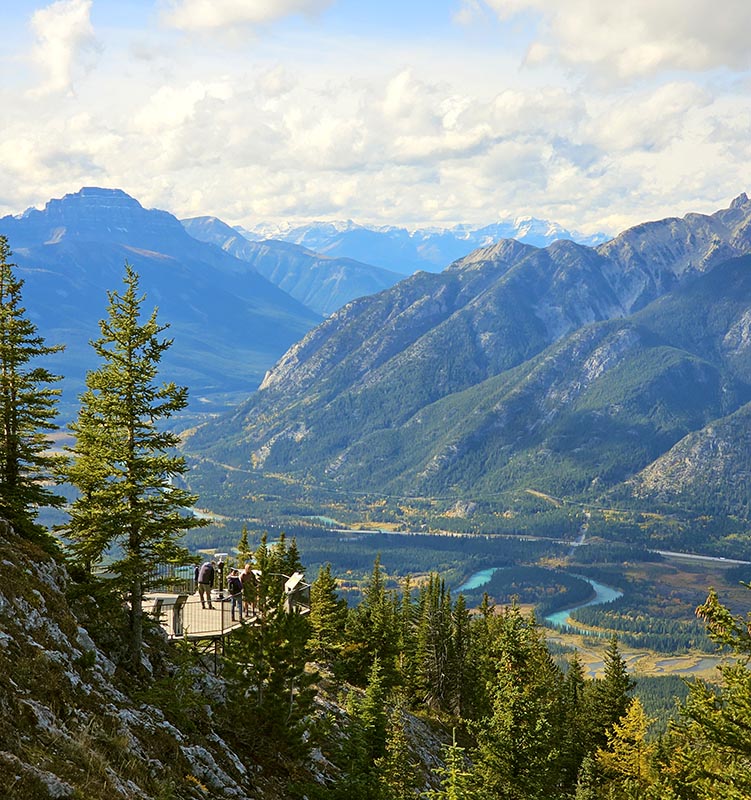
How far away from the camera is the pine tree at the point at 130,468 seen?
34.8m

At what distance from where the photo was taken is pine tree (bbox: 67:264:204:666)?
3481 centimetres

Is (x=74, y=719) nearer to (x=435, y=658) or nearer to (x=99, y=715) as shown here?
(x=99, y=715)

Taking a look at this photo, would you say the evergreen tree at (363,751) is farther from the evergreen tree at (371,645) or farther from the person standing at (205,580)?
the evergreen tree at (371,645)

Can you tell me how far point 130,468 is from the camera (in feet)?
115

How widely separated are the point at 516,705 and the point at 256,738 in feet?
45.7

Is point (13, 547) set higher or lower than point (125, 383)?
lower

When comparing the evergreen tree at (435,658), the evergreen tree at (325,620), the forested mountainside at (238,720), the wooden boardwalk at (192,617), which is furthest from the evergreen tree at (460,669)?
the wooden boardwalk at (192,617)

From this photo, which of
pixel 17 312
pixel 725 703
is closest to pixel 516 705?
pixel 725 703

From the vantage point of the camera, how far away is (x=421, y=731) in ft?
238

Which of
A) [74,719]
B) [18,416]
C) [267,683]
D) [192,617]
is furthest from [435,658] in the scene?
[74,719]

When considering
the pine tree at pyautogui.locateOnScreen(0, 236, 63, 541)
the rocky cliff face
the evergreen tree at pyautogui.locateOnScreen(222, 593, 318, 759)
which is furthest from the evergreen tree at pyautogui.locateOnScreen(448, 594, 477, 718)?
the pine tree at pyautogui.locateOnScreen(0, 236, 63, 541)

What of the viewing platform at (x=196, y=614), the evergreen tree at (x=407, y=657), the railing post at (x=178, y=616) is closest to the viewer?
the railing post at (x=178, y=616)

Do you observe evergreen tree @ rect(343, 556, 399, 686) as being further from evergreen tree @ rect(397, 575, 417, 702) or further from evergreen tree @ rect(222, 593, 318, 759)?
evergreen tree @ rect(222, 593, 318, 759)

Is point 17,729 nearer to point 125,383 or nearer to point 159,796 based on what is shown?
point 159,796
